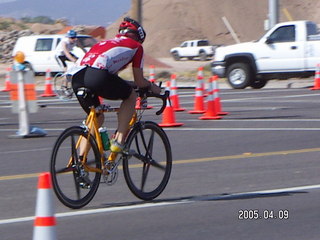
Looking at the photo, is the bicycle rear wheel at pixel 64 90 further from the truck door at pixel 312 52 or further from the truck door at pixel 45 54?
the truck door at pixel 45 54

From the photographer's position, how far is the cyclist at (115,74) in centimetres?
833

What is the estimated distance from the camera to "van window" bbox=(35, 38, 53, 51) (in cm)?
3600

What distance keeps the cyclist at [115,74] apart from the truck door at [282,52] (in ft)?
60.4

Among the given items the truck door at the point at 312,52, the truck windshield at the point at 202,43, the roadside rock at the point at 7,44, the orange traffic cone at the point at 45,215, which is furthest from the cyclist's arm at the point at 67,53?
the truck windshield at the point at 202,43

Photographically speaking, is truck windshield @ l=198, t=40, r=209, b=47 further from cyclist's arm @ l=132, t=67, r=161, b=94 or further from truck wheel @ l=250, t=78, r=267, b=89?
cyclist's arm @ l=132, t=67, r=161, b=94

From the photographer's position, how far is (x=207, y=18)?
79.4 meters

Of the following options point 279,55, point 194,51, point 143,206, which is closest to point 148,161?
point 143,206

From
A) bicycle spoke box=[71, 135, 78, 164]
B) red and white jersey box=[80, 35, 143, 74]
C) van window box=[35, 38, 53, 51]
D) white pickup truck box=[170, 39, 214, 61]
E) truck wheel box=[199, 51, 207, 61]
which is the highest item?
white pickup truck box=[170, 39, 214, 61]

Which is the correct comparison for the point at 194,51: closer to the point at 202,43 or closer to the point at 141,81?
the point at 202,43

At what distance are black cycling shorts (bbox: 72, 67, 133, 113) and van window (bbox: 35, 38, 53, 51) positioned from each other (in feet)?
91.4

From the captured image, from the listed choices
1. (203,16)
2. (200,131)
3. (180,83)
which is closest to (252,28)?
(203,16)

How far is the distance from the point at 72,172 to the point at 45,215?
2.99 meters

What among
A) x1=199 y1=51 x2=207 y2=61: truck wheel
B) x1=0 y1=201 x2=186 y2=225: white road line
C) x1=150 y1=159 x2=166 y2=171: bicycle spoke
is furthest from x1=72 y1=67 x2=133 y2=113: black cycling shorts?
x1=199 y1=51 x2=207 y2=61: truck wheel

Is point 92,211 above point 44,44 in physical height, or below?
below
